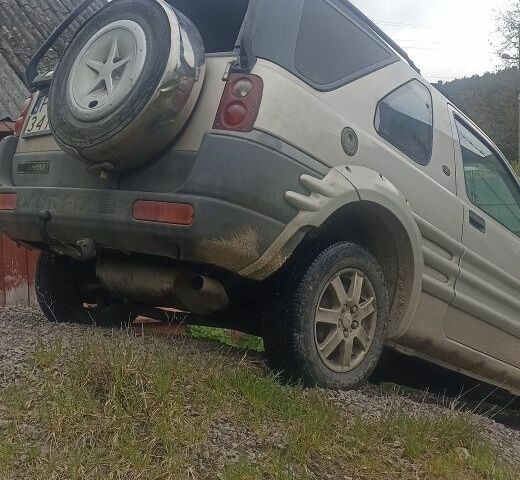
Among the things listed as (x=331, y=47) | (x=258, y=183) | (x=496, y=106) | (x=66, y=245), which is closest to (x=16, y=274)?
(x=66, y=245)

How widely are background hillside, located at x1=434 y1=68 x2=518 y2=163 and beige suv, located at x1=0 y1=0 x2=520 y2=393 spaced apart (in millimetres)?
24350

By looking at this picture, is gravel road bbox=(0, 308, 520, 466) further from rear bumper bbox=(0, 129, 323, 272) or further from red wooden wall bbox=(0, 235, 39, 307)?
red wooden wall bbox=(0, 235, 39, 307)

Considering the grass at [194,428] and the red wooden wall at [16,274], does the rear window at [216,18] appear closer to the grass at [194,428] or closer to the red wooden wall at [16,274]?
the grass at [194,428]

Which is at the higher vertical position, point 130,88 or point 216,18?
point 216,18

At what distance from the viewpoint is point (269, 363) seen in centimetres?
356

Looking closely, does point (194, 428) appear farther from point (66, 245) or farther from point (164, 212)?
point (66, 245)

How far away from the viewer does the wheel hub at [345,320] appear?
357 cm

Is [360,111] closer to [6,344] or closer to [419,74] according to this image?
[419,74]

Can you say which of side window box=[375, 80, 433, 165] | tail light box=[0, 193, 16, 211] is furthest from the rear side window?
tail light box=[0, 193, 16, 211]

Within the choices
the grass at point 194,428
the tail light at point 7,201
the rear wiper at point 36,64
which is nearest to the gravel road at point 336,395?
the grass at point 194,428

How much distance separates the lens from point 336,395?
345cm

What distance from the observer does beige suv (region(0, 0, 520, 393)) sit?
3.19 meters

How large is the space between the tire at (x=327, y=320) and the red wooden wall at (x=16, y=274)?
4203 mm

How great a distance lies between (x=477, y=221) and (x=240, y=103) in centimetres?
204
